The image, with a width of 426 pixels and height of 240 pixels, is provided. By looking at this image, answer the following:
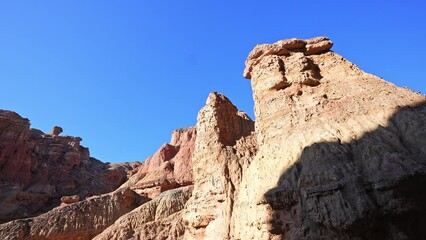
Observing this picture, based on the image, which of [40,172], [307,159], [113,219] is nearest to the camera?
[307,159]

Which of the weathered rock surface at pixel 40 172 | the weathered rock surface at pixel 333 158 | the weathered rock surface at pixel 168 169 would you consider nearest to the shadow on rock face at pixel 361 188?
the weathered rock surface at pixel 333 158

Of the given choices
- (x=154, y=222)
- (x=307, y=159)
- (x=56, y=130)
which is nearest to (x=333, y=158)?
(x=307, y=159)

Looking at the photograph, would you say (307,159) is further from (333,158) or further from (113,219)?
(113,219)

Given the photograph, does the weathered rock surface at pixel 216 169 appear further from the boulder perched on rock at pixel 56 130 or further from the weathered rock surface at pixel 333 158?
the boulder perched on rock at pixel 56 130

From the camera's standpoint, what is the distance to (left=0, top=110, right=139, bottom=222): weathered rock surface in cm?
5750

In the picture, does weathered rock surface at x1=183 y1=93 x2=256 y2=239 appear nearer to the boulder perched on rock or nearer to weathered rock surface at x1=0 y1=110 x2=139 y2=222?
weathered rock surface at x1=0 y1=110 x2=139 y2=222

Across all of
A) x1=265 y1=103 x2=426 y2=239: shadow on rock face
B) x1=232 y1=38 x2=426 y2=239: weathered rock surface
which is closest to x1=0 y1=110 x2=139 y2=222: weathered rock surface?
x1=232 y1=38 x2=426 y2=239: weathered rock surface

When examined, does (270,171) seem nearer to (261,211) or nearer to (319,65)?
(261,211)

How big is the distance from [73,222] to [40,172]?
1588 inches

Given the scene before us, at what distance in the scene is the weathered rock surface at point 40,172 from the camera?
5750 cm

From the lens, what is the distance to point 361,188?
34.3 ft

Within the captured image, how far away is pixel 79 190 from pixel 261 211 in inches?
2541

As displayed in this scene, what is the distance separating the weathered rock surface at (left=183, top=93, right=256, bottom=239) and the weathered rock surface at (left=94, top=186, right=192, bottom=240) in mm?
6816

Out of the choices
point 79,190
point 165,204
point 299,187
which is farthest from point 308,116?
point 79,190
